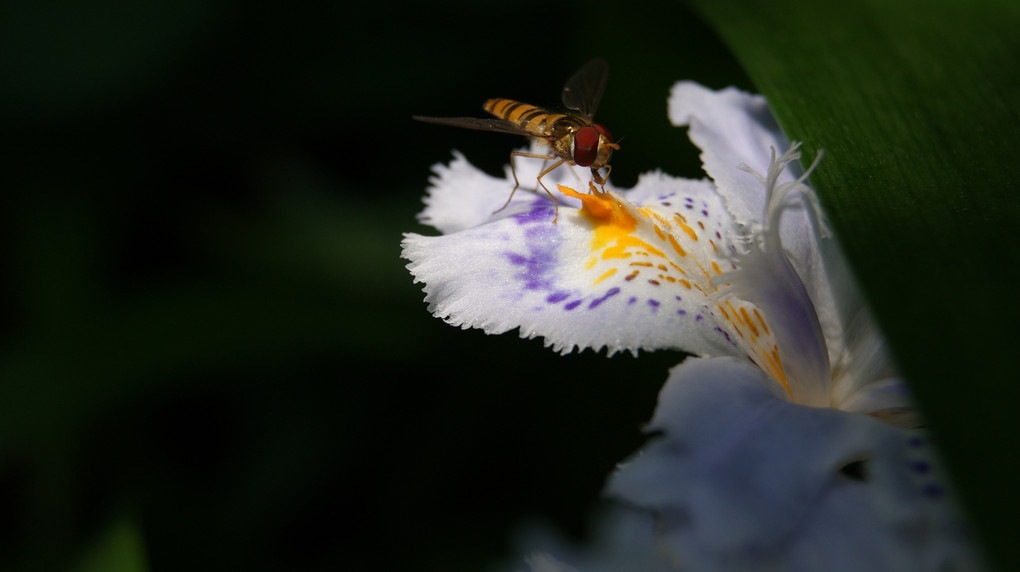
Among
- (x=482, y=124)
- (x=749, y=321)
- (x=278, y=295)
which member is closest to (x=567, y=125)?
(x=482, y=124)

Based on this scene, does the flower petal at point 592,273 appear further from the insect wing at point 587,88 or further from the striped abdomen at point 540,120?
the insect wing at point 587,88

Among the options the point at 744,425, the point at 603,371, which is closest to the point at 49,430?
the point at 603,371

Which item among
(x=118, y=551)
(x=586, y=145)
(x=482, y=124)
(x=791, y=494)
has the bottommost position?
(x=791, y=494)

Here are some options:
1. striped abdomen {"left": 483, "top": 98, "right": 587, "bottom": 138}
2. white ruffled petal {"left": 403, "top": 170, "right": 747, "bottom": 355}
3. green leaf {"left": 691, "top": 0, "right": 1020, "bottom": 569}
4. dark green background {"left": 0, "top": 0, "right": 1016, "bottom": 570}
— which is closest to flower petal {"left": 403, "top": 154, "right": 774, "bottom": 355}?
white ruffled petal {"left": 403, "top": 170, "right": 747, "bottom": 355}

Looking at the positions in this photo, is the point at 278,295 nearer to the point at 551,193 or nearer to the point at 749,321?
the point at 551,193

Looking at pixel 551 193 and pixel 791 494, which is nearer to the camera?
pixel 791 494

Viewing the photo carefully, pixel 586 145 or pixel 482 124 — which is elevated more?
pixel 482 124

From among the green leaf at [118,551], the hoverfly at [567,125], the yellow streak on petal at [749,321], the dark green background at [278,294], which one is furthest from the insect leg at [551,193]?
the green leaf at [118,551]

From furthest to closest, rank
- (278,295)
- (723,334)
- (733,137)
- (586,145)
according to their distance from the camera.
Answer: (278,295)
(733,137)
(586,145)
(723,334)
